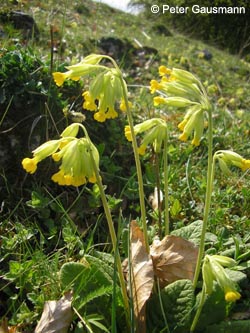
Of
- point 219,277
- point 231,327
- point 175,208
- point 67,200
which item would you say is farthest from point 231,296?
point 67,200

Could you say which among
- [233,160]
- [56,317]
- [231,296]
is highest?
[233,160]

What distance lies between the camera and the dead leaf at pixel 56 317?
1.89 meters

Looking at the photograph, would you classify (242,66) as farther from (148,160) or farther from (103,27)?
(148,160)

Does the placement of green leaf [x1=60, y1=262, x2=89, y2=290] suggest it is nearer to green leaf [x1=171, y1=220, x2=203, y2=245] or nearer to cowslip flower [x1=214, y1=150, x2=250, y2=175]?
green leaf [x1=171, y1=220, x2=203, y2=245]

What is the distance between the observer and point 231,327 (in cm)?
182

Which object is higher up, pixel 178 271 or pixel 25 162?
pixel 25 162

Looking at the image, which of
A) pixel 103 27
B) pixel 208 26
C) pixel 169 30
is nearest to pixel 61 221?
pixel 103 27

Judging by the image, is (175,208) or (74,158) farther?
(175,208)

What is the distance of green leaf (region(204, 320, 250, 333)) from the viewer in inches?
70.8

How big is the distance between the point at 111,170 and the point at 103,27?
312 inches

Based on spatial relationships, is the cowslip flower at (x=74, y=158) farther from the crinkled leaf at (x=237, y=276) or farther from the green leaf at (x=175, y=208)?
the green leaf at (x=175, y=208)

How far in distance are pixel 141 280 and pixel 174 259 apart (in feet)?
0.67

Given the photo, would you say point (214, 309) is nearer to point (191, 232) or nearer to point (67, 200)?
point (191, 232)

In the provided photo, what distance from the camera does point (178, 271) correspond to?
2004 mm
